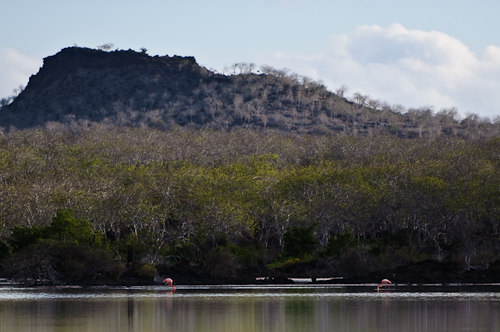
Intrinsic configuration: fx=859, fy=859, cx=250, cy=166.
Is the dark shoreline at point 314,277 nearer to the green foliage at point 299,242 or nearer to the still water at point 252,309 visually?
the green foliage at point 299,242

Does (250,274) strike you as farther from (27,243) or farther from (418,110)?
(418,110)

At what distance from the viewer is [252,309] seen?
41.7 metres

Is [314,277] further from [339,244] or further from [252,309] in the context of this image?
[252,309]

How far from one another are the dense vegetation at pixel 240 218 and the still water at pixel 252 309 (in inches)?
204

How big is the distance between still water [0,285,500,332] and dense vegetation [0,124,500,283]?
5.18 meters

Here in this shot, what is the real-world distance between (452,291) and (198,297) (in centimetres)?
1626

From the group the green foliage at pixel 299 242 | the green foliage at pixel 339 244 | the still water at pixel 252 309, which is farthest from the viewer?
the green foliage at pixel 299 242

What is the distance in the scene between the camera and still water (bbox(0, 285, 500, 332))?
113ft

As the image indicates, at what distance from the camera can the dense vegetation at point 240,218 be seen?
204 feet

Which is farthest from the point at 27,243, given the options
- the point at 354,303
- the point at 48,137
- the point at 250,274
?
the point at 48,137

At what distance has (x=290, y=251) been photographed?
2672 inches

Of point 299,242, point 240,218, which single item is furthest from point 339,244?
point 240,218

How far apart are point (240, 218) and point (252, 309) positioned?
32.8m

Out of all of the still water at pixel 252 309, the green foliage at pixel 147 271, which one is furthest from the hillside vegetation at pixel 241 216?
the still water at pixel 252 309
